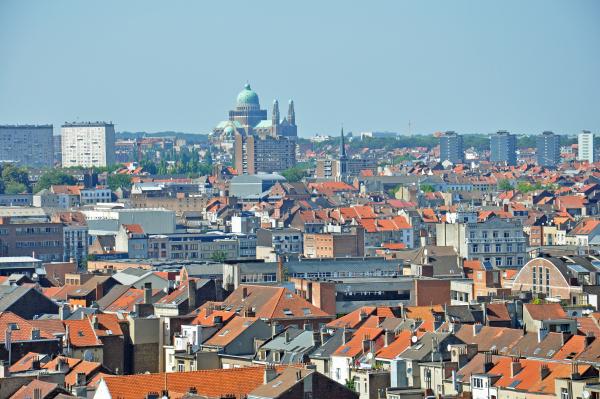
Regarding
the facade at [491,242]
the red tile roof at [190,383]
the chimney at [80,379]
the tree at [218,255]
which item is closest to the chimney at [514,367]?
the red tile roof at [190,383]

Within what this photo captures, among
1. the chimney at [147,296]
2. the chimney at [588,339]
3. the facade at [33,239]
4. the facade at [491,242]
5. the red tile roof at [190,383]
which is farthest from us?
the facade at [33,239]

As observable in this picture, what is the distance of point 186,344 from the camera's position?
65.2m

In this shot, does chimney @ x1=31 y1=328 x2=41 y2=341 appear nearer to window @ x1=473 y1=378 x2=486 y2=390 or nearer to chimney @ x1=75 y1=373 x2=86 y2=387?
chimney @ x1=75 y1=373 x2=86 y2=387

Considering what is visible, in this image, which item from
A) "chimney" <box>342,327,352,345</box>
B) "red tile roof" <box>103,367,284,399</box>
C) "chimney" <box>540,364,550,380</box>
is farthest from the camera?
"chimney" <box>342,327,352,345</box>

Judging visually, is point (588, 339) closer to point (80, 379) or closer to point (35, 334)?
point (80, 379)

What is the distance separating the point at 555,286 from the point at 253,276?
1275 cm

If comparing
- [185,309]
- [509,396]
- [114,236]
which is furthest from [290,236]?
[509,396]

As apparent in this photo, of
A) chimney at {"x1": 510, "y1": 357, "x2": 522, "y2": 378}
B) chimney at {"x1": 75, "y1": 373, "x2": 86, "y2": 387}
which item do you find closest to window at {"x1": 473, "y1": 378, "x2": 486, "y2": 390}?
chimney at {"x1": 510, "y1": 357, "x2": 522, "y2": 378}

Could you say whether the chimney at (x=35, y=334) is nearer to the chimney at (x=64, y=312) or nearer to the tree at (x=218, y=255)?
the chimney at (x=64, y=312)

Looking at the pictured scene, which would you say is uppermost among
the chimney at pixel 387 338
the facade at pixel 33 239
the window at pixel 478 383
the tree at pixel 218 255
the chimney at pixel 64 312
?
the chimney at pixel 387 338

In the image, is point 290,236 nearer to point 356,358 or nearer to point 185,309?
point 185,309

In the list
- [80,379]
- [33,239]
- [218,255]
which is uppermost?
[80,379]

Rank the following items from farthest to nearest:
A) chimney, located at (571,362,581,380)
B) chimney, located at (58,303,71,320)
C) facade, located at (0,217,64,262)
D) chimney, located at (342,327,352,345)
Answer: facade, located at (0,217,64,262)
chimney, located at (58,303,71,320)
chimney, located at (342,327,352,345)
chimney, located at (571,362,581,380)

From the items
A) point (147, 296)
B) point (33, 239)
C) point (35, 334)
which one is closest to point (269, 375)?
point (35, 334)
